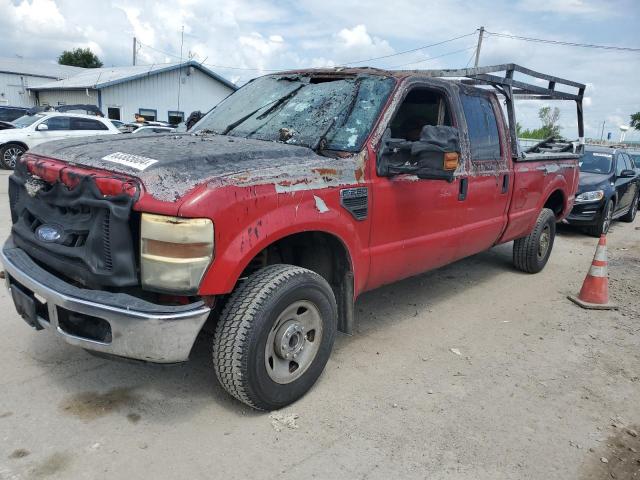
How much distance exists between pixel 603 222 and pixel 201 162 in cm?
868

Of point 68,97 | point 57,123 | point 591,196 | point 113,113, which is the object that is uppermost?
point 68,97

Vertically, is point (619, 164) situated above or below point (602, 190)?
above

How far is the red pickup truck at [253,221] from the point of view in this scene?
2.49m

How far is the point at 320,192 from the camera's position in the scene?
10.1 feet

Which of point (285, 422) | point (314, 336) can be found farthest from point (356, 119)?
point (285, 422)

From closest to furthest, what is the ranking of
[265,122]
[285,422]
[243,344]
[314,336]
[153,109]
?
[243,344]
[285,422]
[314,336]
[265,122]
[153,109]

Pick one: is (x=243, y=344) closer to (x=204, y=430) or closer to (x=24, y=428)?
(x=204, y=430)

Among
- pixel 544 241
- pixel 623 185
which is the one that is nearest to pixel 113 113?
pixel 623 185

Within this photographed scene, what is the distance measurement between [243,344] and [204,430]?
0.57 meters

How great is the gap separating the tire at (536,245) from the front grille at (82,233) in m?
5.00

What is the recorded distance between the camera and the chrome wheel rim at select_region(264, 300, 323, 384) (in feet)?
9.64

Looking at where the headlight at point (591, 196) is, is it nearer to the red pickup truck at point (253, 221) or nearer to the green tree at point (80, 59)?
the red pickup truck at point (253, 221)

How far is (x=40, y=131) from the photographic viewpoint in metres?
14.4

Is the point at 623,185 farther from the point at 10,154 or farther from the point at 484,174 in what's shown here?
the point at 10,154
